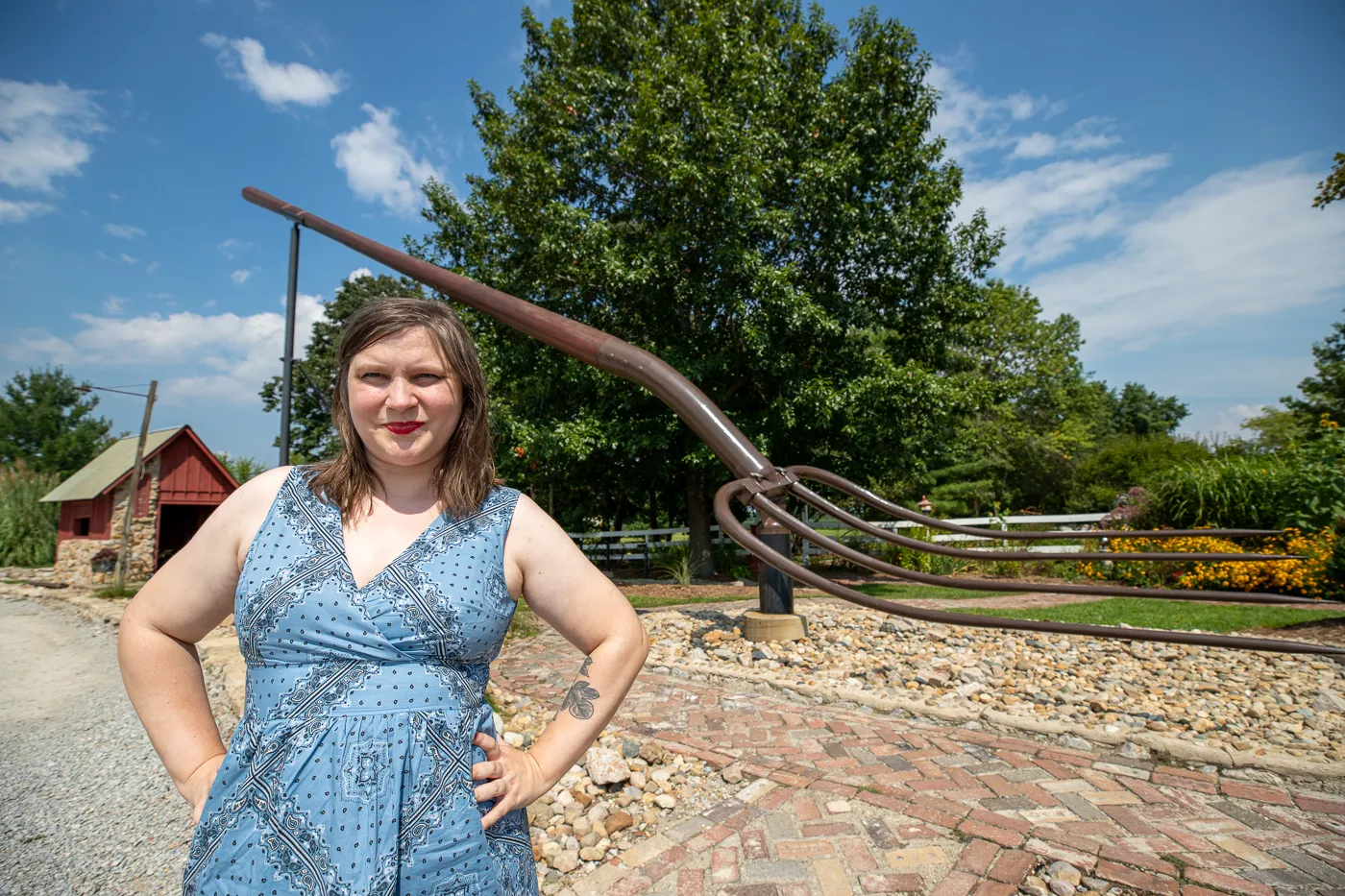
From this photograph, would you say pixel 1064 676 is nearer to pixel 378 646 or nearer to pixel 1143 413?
pixel 378 646

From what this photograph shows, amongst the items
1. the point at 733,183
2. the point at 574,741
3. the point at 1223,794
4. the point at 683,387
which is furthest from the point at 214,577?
the point at 733,183

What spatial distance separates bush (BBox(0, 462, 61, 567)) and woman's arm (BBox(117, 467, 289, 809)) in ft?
74.9

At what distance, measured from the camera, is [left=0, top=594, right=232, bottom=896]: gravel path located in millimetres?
2885

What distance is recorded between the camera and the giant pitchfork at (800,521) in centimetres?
118

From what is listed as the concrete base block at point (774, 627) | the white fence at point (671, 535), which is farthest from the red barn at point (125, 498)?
the concrete base block at point (774, 627)

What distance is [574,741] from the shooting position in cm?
123

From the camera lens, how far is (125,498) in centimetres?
1363

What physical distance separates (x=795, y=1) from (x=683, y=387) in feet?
42.2

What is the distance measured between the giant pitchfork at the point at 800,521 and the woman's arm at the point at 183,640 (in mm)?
1061

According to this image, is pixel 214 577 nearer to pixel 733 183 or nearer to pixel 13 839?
pixel 13 839

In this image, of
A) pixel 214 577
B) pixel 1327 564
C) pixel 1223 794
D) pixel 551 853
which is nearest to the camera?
pixel 214 577

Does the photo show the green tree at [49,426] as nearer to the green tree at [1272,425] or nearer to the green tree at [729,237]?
the green tree at [729,237]

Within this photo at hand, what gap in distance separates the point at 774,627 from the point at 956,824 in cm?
307

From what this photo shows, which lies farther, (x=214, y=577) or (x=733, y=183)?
(x=733, y=183)
